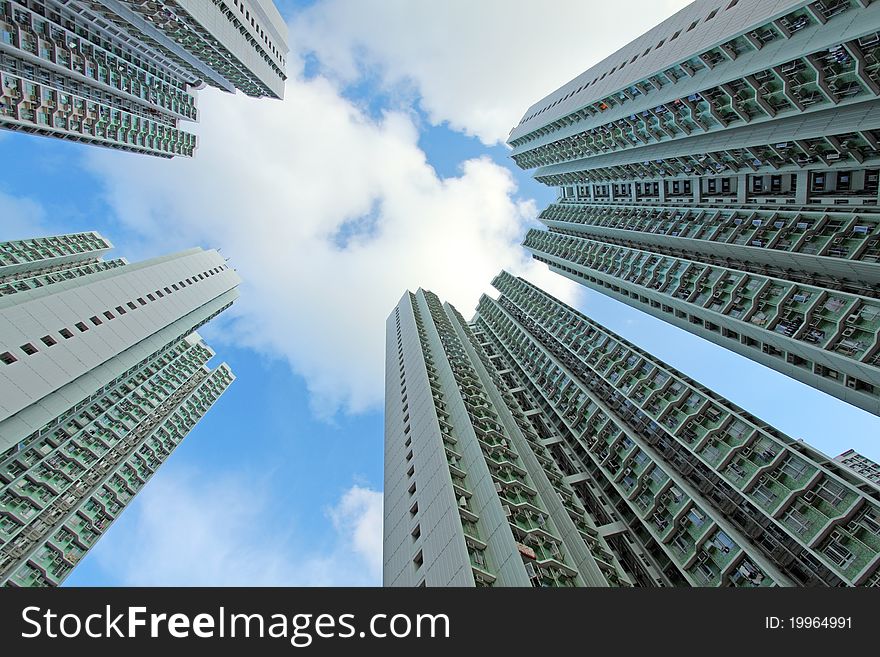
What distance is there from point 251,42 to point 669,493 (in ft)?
356

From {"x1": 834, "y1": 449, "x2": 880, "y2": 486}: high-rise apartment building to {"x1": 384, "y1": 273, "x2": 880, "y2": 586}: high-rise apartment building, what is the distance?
5161cm

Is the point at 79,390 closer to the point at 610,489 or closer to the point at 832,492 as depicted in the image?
the point at 610,489

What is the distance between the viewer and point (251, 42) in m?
90.3

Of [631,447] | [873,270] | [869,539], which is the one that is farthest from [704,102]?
[869,539]

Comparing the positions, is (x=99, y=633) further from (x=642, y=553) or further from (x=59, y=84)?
(x=59, y=84)

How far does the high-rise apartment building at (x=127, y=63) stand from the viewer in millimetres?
56438

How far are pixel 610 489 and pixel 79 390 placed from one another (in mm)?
61557

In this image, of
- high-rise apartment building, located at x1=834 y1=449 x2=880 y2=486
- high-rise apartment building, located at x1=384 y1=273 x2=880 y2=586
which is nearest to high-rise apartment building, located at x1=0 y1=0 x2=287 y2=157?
high-rise apartment building, located at x1=384 y1=273 x2=880 y2=586

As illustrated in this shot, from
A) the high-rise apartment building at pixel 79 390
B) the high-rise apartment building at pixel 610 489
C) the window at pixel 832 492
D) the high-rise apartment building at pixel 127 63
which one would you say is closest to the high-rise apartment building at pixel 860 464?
the high-rise apartment building at pixel 610 489

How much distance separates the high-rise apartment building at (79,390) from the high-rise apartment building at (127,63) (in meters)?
23.7

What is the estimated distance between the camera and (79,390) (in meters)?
48.4

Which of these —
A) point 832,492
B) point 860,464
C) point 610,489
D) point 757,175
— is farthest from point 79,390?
point 860,464

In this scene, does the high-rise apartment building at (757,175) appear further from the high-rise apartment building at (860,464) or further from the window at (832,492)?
the high-rise apartment building at (860,464)

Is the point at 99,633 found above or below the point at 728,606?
below
